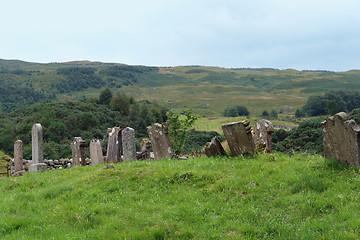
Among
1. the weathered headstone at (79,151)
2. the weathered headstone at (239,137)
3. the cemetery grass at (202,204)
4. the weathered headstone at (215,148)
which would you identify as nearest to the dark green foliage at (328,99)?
the weathered headstone at (79,151)

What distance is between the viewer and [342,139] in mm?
8898

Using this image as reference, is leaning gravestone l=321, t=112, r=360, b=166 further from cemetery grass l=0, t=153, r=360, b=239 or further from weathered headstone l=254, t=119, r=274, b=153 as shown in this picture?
weathered headstone l=254, t=119, r=274, b=153

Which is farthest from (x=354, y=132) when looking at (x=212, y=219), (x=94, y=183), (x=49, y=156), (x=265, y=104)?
(x=265, y=104)

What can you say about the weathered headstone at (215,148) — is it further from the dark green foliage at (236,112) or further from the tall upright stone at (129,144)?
the dark green foliage at (236,112)

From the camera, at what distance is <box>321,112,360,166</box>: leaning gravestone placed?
27.9ft

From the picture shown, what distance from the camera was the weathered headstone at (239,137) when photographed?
1159 centimetres

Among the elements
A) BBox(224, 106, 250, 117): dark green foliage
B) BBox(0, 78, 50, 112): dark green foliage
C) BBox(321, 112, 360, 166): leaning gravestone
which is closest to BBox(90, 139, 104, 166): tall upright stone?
BBox(321, 112, 360, 166): leaning gravestone

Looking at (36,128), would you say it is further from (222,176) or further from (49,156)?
(49,156)

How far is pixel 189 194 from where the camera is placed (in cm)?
876

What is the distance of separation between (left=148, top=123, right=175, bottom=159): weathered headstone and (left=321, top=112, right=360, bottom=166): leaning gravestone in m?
7.62

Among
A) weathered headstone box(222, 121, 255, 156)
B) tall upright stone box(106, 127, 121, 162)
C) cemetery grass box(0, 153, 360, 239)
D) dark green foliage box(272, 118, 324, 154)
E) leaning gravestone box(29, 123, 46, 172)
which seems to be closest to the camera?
cemetery grass box(0, 153, 360, 239)

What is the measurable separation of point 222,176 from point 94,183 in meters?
4.30

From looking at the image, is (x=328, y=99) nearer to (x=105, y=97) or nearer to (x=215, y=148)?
(x=105, y=97)

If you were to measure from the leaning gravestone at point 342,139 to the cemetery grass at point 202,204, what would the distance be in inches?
14.0
